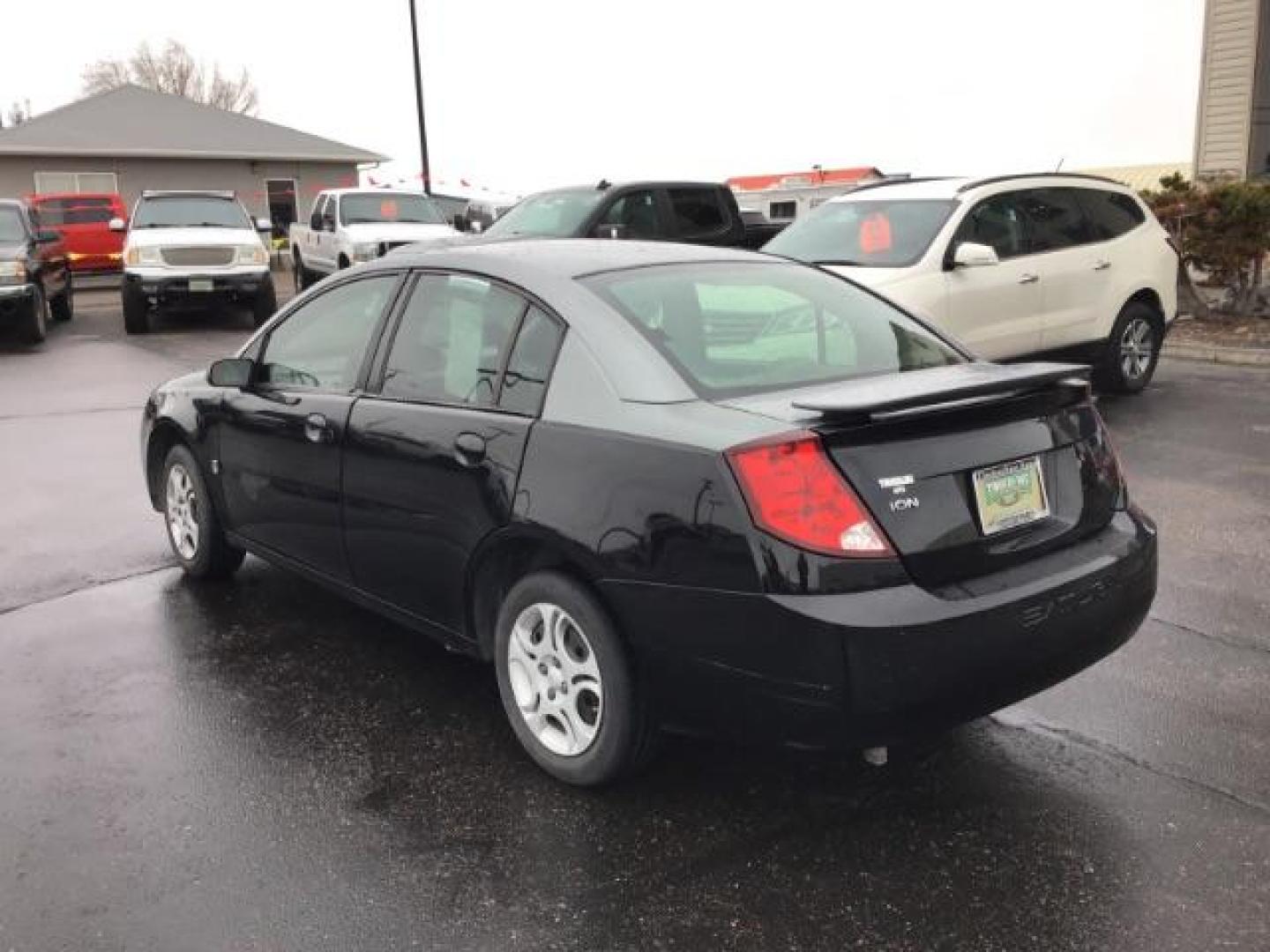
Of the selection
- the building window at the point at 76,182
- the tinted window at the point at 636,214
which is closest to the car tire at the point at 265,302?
the tinted window at the point at 636,214

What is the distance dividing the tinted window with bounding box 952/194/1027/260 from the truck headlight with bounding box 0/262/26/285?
453 inches

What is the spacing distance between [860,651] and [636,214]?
11095 mm

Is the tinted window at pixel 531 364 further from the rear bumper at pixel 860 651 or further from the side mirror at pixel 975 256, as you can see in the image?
the side mirror at pixel 975 256

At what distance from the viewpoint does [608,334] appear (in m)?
3.45

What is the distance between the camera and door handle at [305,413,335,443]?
4262 millimetres

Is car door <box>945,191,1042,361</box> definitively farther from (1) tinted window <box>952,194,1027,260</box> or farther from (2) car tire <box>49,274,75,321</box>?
(2) car tire <box>49,274,75,321</box>

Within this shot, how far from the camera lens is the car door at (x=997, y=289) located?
8539 millimetres

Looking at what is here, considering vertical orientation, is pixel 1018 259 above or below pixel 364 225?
below

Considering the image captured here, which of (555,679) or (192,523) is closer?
(555,679)

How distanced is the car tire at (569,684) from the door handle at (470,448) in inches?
16.2

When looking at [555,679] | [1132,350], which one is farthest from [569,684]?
[1132,350]

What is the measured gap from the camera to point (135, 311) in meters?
16.2

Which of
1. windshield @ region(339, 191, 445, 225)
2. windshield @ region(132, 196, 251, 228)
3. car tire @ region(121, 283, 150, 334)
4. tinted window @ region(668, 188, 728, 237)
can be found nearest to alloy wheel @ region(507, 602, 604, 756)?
tinted window @ region(668, 188, 728, 237)

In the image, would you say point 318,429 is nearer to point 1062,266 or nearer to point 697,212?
point 1062,266
